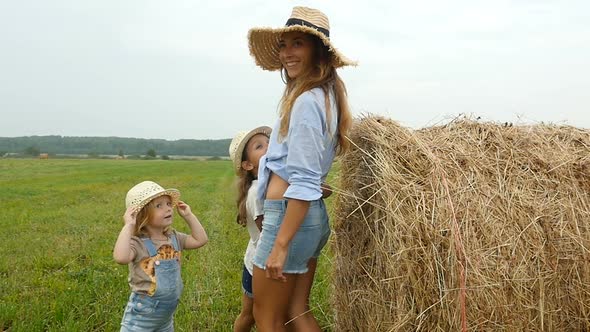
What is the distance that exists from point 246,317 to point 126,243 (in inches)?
44.3

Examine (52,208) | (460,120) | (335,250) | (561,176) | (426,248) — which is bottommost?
(52,208)

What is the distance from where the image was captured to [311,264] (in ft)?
11.2

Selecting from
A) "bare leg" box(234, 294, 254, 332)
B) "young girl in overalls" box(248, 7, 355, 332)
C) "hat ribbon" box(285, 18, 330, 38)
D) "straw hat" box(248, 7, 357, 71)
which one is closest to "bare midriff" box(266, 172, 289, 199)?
"young girl in overalls" box(248, 7, 355, 332)

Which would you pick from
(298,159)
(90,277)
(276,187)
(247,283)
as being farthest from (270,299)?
(90,277)

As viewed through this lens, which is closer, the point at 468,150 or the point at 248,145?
the point at 468,150

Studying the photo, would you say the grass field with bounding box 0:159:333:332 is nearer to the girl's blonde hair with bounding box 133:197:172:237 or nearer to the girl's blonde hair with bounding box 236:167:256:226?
the girl's blonde hair with bounding box 236:167:256:226

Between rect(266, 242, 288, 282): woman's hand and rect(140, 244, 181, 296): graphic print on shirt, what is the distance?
3.26 feet

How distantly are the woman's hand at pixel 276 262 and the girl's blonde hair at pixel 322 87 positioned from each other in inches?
23.0

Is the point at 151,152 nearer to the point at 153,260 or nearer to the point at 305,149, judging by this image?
the point at 153,260

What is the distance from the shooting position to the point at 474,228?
303cm

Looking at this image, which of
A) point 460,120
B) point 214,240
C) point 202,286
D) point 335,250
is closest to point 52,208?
point 214,240

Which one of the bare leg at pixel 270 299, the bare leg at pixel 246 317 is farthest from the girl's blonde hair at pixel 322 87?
the bare leg at pixel 246 317

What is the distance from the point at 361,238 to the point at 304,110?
1.35 metres

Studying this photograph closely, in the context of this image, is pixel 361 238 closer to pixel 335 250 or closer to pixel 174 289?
pixel 335 250
